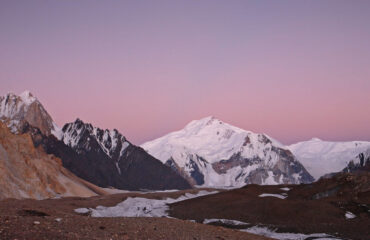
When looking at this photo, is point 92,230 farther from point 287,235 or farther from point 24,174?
point 24,174

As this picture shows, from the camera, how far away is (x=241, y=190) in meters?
70.1

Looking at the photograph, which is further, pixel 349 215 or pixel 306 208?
pixel 306 208

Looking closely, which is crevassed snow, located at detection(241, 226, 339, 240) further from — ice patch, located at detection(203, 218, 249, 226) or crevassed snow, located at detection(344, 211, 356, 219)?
crevassed snow, located at detection(344, 211, 356, 219)

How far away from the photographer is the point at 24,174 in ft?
461

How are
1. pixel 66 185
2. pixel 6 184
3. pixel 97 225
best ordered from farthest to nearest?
1. pixel 66 185
2. pixel 6 184
3. pixel 97 225

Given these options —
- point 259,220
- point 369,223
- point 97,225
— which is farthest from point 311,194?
point 97,225

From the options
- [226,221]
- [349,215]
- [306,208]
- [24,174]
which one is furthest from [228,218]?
[24,174]

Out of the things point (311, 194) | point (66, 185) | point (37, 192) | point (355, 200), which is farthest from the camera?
point (66, 185)

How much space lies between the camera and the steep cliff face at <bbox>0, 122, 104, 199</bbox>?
122469mm

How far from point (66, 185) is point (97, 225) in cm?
17331

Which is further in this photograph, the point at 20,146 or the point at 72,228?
the point at 20,146

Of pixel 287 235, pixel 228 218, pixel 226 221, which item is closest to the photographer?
pixel 287 235

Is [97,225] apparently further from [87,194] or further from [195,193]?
[87,194]

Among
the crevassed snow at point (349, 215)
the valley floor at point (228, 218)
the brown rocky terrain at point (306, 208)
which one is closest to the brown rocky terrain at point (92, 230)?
the valley floor at point (228, 218)
